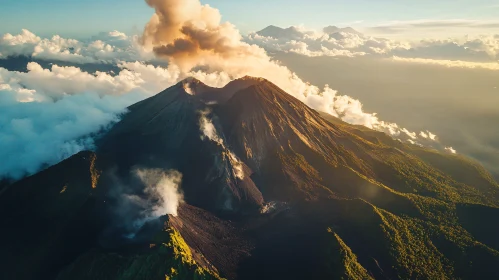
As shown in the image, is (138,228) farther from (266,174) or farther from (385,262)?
(385,262)

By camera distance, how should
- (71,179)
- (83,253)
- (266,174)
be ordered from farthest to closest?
1. (266,174)
2. (71,179)
3. (83,253)

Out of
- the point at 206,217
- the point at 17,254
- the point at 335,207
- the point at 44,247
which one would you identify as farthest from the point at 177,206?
the point at 335,207

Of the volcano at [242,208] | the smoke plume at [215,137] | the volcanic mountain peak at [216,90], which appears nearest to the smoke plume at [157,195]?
the volcano at [242,208]

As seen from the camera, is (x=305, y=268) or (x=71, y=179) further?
(x=71, y=179)

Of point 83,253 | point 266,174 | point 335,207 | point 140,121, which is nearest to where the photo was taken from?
point 83,253

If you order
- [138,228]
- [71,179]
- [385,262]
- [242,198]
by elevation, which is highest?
[71,179]

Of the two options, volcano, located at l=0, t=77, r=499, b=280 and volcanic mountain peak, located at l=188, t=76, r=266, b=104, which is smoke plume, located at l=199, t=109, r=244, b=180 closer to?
volcano, located at l=0, t=77, r=499, b=280

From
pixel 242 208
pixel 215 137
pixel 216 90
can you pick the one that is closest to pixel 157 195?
pixel 242 208

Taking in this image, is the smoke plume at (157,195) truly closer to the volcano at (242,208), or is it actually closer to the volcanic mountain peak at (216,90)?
the volcano at (242,208)
